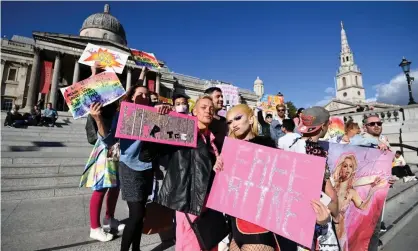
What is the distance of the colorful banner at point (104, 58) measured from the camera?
2992 mm

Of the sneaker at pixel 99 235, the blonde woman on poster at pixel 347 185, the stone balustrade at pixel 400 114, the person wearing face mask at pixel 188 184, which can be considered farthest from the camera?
the stone balustrade at pixel 400 114

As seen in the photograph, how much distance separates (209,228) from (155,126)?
1078mm

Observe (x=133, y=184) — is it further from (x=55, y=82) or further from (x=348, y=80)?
(x=348, y=80)

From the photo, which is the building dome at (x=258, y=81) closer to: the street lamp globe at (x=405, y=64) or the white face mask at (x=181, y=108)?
the street lamp globe at (x=405, y=64)

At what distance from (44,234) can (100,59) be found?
2.53m

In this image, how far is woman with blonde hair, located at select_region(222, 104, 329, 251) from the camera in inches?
61.7

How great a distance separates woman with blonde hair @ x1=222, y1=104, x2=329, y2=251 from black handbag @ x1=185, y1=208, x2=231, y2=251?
0.66 feet

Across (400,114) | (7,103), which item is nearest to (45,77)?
(7,103)

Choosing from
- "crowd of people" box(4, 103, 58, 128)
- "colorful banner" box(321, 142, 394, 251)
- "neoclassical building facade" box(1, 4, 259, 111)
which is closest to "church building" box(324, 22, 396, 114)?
"neoclassical building facade" box(1, 4, 259, 111)

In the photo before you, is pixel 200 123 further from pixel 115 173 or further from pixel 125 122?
pixel 115 173

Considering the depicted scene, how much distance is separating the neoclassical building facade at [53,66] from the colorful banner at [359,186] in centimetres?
2262

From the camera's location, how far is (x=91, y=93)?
245 centimetres

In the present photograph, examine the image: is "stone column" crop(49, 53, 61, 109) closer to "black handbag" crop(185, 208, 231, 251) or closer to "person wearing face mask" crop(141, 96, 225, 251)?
"person wearing face mask" crop(141, 96, 225, 251)

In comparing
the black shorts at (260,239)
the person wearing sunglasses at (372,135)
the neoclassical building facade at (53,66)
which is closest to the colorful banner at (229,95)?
the person wearing sunglasses at (372,135)
